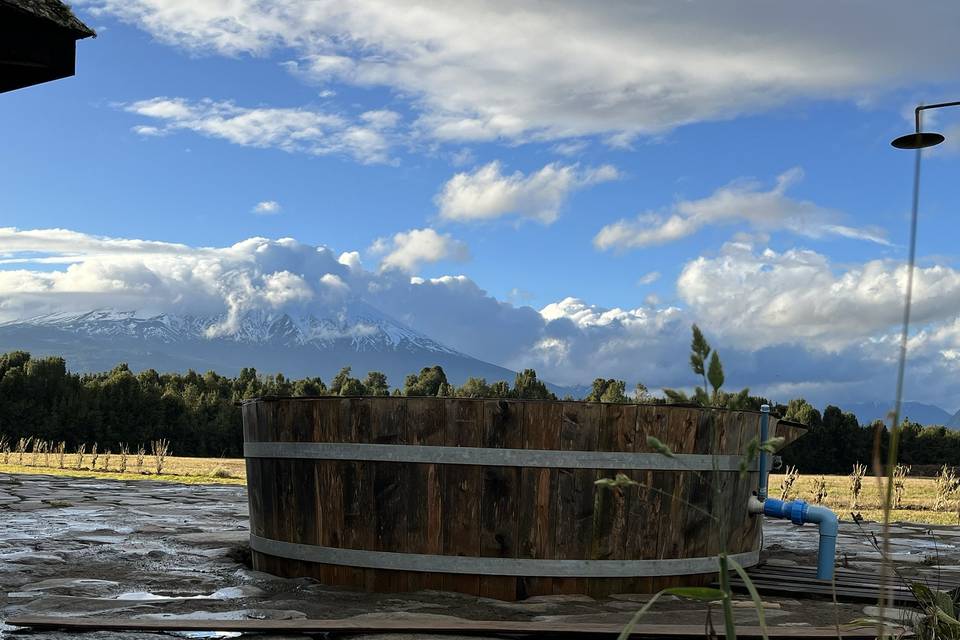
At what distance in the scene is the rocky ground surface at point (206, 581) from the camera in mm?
4594

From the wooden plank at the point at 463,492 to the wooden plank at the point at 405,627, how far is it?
969 mm

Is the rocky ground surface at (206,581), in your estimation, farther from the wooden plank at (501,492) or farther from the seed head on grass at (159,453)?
the seed head on grass at (159,453)

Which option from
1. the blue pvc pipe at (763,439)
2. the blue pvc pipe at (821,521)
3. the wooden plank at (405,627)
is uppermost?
the blue pvc pipe at (763,439)

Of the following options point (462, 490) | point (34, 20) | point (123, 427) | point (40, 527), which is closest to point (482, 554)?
point (462, 490)

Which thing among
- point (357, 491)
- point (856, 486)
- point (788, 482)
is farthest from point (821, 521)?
point (856, 486)

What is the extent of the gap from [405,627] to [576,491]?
146 cm

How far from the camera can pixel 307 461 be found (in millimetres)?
5434

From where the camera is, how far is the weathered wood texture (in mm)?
5066

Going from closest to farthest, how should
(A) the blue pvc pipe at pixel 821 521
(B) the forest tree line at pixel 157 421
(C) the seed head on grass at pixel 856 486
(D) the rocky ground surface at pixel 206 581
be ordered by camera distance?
(D) the rocky ground surface at pixel 206 581
(A) the blue pvc pipe at pixel 821 521
(C) the seed head on grass at pixel 856 486
(B) the forest tree line at pixel 157 421

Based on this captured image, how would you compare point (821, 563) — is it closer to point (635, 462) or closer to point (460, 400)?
point (635, 462)

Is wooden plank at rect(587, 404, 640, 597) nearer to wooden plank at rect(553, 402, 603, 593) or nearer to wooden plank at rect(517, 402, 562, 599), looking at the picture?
wooden plank at rect(553, 402, 603, 593)

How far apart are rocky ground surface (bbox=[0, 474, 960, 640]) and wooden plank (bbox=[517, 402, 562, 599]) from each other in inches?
10.2

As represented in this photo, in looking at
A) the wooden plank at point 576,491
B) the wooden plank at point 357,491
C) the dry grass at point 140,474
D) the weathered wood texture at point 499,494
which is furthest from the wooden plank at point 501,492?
the dry grass at point 140,474

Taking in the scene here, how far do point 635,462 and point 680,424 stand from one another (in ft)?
1.24
